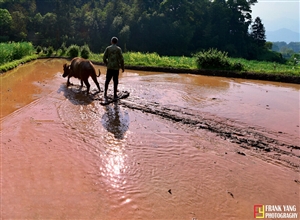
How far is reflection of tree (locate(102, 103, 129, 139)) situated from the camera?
5629mm

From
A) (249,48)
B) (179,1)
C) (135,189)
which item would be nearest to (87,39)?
(179,1)

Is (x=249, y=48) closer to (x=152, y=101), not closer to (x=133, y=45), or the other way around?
(x=133, y=45)

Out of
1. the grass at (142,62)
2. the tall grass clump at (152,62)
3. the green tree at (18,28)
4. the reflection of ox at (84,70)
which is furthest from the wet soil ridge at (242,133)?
the green tree at (18,28)

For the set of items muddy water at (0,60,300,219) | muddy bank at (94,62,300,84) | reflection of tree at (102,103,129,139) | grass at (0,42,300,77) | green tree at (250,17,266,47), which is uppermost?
green tree at (250,17,266,47)

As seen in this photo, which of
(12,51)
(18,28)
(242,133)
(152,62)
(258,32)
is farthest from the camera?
(258,32)

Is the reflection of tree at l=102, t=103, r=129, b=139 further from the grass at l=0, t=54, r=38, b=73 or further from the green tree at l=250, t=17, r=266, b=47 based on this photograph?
the green tree at l=250, t=17, r=266, b=47

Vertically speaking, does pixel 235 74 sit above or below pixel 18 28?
below

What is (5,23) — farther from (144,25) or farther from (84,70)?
(84,70)

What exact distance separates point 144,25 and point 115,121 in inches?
1642

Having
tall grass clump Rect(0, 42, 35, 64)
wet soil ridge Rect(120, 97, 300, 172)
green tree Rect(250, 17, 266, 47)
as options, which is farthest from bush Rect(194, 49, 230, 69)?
green tree Rect(250, 17, 266, 47)

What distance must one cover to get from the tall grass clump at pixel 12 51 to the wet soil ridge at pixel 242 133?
10773 millimetres

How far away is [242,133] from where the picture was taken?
18.8 ft

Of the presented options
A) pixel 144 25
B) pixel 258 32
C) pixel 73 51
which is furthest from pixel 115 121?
pixel 258 32

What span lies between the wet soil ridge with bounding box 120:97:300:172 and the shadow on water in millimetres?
1224
